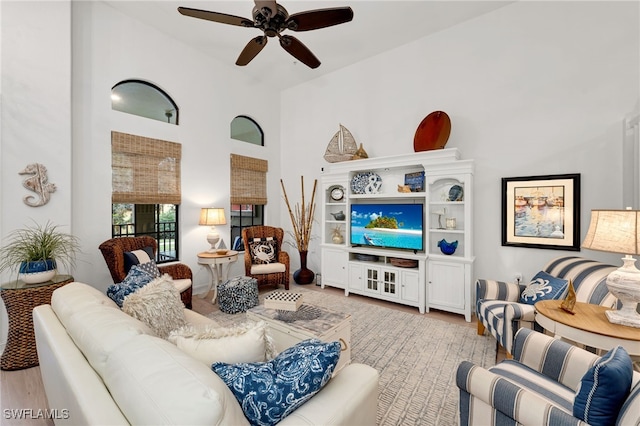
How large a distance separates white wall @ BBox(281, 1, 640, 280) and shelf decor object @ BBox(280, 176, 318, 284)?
1500mm

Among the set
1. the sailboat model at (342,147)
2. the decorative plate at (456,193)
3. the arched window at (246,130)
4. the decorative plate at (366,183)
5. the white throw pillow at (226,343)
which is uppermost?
the arched window at (246,130)

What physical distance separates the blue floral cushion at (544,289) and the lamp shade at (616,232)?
21.7 inches

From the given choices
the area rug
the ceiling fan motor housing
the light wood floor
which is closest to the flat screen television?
the area rug

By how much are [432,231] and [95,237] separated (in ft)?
13.9

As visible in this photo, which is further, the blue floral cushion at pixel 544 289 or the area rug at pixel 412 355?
the blue floral cushion at pixel 544 289

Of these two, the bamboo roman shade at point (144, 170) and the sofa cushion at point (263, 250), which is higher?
the bamboo roman shade at point (144, 170)

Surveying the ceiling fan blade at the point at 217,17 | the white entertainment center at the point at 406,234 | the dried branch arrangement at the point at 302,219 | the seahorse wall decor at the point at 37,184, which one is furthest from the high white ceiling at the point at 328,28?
the seahorse wall decor at the point at 37,184

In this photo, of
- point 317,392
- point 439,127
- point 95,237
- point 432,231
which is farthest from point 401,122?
point 95,237

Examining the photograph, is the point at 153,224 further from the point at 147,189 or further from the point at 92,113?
the point at 92,113

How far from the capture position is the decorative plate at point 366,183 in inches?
169

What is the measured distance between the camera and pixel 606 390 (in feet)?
3.29

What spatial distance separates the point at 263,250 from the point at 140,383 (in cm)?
364

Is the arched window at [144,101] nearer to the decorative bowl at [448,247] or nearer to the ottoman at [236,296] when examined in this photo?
the ottoman at [236,296]

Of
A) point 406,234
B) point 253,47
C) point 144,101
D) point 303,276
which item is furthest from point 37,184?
point 406,234
